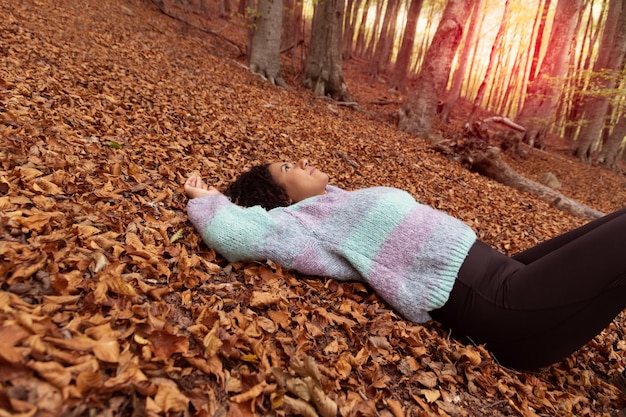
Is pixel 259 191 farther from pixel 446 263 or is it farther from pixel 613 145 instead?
pixel 613 145

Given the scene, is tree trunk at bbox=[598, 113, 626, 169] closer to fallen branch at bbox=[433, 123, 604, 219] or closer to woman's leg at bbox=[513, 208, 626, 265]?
fallen branch at bbox=[433, 123, 604, 219]

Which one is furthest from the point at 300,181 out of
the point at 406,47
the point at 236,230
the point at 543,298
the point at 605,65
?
the point at 406,47

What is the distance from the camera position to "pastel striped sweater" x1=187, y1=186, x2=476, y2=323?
2176mm

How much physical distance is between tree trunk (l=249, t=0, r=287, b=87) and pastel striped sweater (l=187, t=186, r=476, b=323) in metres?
7.39

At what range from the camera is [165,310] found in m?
1.81

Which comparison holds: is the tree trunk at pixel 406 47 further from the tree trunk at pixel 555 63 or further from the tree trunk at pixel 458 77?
the tree trunk at pixel 555 63

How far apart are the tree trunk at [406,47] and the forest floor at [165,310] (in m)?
12.4

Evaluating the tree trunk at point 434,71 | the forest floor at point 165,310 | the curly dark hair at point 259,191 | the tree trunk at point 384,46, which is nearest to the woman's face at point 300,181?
the curly dark hair at point 259,191

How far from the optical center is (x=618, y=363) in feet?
8.52

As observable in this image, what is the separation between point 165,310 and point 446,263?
1535 millimetres

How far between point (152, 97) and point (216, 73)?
3.06m

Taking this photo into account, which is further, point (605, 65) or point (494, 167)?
point (605, 65)

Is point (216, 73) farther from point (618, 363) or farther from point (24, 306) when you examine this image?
point (618, 363)

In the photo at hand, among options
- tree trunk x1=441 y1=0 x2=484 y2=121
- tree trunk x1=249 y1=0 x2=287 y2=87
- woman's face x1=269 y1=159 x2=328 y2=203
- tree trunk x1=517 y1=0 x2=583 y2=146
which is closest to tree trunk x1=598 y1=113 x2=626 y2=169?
tree trunk x1=517 y1=0 x2=583 y2=146
